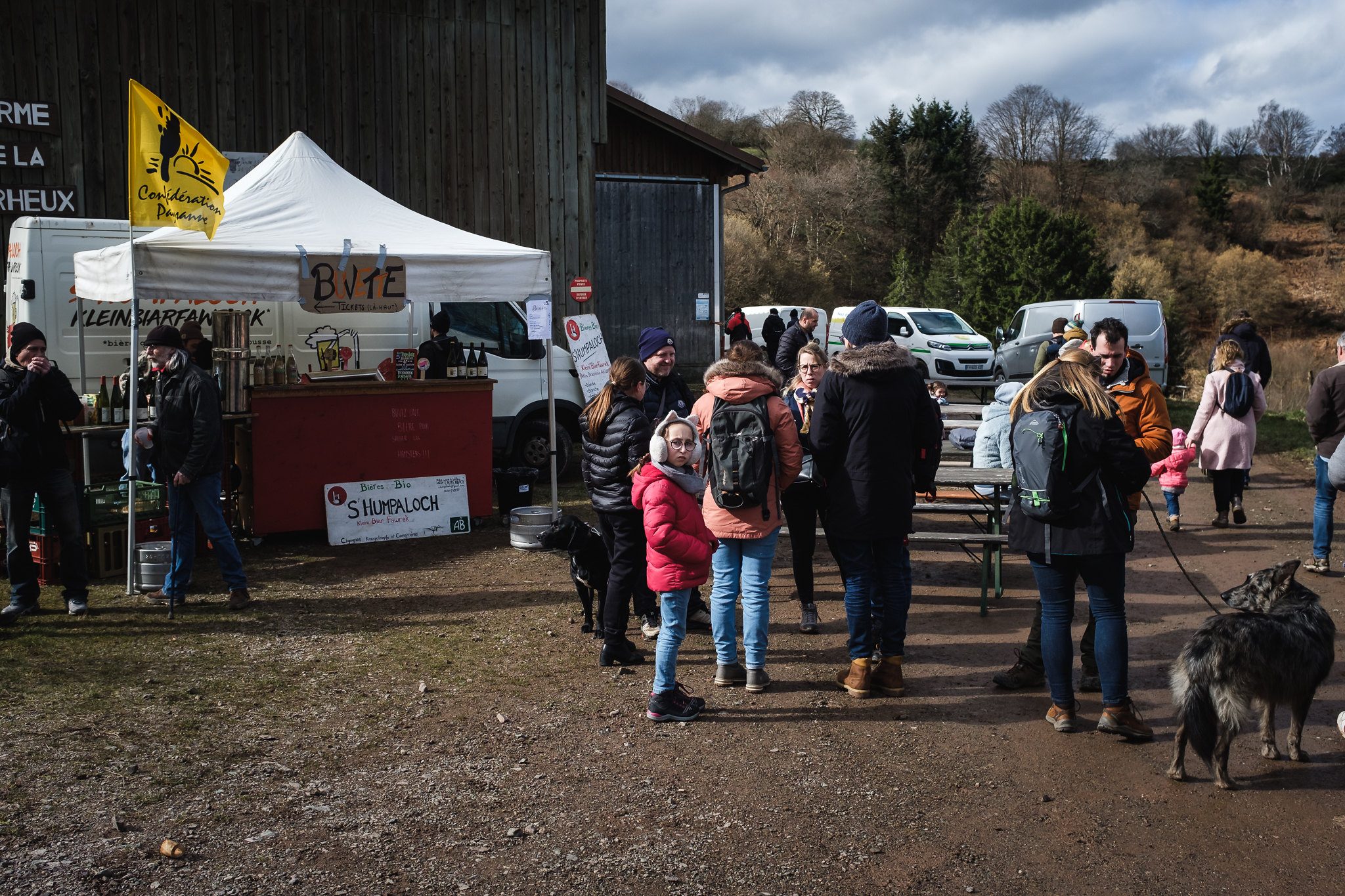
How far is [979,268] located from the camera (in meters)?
34.5

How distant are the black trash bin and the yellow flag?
11.1 ft

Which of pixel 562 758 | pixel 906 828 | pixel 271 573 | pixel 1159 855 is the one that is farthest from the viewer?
pixel 271 573

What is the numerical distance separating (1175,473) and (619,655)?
594 centimetres

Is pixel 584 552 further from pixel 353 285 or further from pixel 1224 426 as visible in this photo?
pixel 1224 426

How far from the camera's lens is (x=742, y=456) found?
5.02 metres

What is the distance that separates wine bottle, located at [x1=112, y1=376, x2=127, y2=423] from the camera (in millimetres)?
8359

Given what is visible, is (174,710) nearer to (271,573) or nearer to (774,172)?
(271,573)

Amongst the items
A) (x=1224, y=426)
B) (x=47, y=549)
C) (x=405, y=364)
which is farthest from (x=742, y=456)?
(x=1224, y=426)

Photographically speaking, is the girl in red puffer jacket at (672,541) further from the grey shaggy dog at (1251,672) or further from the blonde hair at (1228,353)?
the blonde hair at (1228,353)

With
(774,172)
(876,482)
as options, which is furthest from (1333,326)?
(876,482)

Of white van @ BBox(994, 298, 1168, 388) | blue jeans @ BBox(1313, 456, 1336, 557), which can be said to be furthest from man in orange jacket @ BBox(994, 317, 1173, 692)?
white van @ BBox(994, 298, 1168, 388)

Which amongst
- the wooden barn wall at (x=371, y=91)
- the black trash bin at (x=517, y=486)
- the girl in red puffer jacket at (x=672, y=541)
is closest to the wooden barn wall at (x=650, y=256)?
the wooden barn wall at (x=371, y=91)

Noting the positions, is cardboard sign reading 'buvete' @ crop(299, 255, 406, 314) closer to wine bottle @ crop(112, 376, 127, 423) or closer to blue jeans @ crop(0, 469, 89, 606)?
wine bottle @ crop(112, 376, 127, 423)

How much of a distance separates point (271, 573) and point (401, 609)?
1.49 metres
